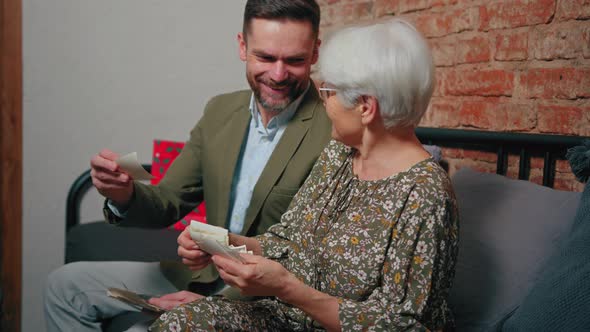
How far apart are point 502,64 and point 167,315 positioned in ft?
3.92

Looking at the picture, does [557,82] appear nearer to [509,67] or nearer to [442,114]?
[509,67]

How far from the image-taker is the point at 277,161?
Result: 1.77 meters

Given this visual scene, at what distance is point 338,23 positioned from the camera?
9.01ft

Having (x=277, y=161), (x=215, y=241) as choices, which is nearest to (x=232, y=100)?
(x=277, y=161)

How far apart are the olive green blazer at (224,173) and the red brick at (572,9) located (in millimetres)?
680

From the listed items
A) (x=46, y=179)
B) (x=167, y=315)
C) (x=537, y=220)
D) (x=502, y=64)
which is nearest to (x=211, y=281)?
(x=167, y=315)

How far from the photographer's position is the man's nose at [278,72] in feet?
5.77

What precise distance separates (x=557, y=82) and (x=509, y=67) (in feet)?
0.59

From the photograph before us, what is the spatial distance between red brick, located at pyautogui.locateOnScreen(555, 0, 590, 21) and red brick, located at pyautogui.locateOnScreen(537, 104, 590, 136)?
0.76 feet

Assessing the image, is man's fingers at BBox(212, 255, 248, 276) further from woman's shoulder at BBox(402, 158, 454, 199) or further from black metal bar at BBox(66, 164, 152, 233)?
black metal bar at BBox(66, 164, 152, 233)

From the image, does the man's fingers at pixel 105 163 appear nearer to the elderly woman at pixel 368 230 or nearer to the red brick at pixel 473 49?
the elderly woman at pixel 368 230

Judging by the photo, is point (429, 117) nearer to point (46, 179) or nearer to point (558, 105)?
point (558, 105)

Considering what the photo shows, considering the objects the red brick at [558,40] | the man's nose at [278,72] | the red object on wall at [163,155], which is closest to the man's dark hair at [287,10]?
the man's nose at [278,72]

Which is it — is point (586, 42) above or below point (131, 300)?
above
